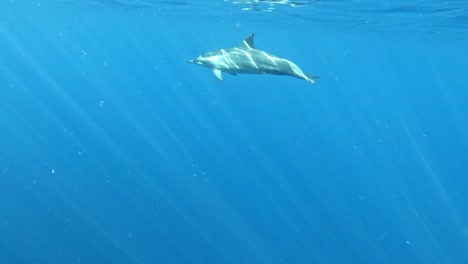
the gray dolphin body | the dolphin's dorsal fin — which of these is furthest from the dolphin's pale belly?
the dolphin's dorsal fin

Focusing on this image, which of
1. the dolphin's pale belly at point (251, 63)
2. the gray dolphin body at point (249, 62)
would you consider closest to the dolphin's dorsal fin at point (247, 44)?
the gray dolphin body at point (249, 62)

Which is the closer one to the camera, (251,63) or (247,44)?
(251,63)

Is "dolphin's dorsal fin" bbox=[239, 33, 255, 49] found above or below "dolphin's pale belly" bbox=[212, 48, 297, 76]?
above

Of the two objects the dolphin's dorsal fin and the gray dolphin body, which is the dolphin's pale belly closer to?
the gray dolphin body

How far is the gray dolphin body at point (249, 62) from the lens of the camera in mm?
10297

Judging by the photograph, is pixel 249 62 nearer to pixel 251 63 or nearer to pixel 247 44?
pixel 251 63

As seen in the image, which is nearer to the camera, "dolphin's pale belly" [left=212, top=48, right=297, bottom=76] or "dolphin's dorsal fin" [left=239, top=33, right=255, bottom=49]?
"dolphin's pale belly" [left=212, top=48, right=297, bottom=76]

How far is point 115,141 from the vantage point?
102 feet

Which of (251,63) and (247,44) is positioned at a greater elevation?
(247,44)

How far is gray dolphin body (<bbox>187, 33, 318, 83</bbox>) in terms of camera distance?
10.3 m

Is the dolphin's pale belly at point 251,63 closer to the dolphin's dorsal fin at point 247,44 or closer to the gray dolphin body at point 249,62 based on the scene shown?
the gray dolphin body at point 249,62

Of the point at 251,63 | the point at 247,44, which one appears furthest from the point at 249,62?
the point at 247,44

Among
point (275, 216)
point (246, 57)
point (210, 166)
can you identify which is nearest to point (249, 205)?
point (275, 216)

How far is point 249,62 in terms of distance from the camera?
10.6 metres
